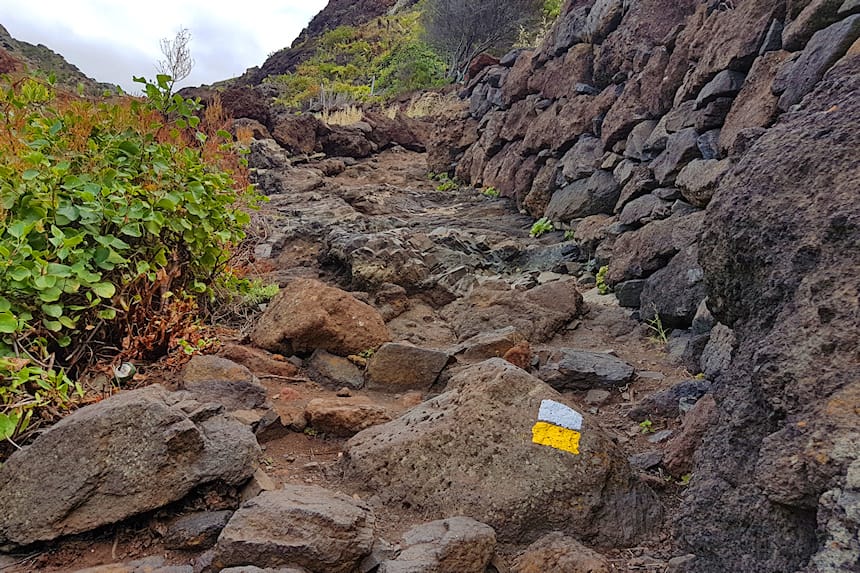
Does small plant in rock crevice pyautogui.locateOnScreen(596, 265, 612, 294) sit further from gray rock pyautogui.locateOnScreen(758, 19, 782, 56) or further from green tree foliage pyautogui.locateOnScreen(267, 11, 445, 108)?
green tree foliage pyautogui.locateOnScreen(267, 11, 445, 108)

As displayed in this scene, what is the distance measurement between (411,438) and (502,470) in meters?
0.44

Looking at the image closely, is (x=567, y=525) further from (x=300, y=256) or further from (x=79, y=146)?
(x=300, y=256)

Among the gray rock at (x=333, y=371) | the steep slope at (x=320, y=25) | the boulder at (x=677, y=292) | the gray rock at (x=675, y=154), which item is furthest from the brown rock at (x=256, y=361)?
the steep slope at (x=320, y=25)

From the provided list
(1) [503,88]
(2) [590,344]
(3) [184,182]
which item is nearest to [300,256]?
(3) [184,182]

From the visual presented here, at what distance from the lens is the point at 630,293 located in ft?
15.1

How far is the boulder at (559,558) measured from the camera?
1.84m

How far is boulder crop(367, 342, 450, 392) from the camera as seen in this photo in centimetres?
362

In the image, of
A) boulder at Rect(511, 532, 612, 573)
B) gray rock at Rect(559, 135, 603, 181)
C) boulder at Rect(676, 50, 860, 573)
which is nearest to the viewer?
boulder at Rect(676, 50, 860, 573)

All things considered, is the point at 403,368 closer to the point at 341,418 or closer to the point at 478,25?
the point at 341,418

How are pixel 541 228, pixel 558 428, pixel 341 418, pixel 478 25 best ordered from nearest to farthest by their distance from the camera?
pixel 558 428
pixel 341 418
pixel 541 228
pixel 478 25

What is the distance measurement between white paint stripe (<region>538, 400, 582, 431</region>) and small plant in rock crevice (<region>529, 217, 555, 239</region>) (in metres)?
4.31

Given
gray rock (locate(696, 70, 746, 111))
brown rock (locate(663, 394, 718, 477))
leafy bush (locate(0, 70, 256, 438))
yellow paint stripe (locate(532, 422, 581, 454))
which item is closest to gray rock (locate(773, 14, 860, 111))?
gray rock (locate(696, 70, 746, 111))

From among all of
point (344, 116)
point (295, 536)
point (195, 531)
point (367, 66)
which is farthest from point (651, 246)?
point (367, 66)

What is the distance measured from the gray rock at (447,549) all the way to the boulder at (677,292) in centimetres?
258
